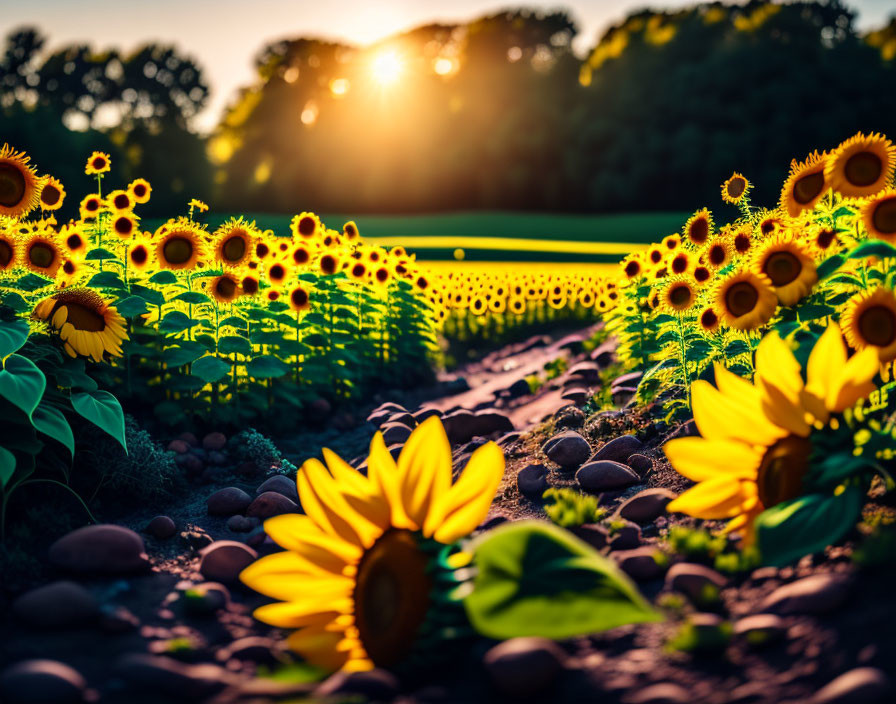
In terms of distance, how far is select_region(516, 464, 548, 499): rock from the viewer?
3148 mm

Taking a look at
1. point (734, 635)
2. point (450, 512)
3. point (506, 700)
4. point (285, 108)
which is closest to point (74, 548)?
point (450, 512)

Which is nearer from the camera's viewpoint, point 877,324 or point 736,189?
point 877,324

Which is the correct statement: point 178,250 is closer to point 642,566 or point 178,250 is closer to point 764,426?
point 642,566

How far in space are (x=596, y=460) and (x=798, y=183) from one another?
1333mm

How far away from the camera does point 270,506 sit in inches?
126

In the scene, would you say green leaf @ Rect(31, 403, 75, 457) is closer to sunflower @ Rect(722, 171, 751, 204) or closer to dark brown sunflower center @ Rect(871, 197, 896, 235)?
dark brown sunflower center @ Rect(871, 197, 896, 235)

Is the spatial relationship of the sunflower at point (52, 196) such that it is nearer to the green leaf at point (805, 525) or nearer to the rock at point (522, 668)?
the rock at point (522, 668)

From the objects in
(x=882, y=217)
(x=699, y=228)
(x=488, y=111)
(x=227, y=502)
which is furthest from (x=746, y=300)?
(x=488, y=111)

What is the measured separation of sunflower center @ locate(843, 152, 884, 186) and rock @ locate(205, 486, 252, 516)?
2.53 metres

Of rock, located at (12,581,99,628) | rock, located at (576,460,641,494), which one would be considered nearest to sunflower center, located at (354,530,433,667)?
rock, located at (12,581,99,628)

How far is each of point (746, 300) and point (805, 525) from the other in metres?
1.06

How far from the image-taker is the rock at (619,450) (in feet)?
11.0

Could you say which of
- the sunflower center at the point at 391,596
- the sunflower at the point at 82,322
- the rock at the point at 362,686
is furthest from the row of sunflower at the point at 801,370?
the sunflower at the point at 82,322

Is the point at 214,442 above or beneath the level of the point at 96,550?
above
